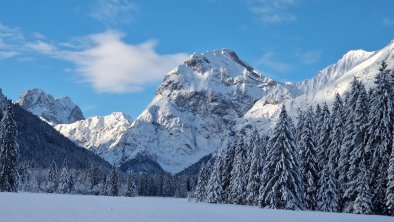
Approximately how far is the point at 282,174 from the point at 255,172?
813 inches

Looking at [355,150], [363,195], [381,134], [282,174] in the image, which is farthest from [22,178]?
[381,134]

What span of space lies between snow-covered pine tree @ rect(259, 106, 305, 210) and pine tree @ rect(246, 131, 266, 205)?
17080 mm

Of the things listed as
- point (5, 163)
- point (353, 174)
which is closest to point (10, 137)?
point (5, 163)

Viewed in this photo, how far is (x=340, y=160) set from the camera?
5431 centimetres

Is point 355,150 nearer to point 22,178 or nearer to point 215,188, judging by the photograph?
point 215,188

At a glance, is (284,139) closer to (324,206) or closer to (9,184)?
(324,206)

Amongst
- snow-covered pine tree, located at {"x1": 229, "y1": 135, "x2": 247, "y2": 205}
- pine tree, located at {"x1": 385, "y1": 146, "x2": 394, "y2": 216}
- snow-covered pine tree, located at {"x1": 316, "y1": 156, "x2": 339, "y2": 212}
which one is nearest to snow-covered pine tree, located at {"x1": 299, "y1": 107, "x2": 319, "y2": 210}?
snow-covered pine tree, located at {"x1": 316, "y1": 156, "x2": 339, "y2": 212}

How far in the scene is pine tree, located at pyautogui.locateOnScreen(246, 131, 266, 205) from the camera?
239 ft

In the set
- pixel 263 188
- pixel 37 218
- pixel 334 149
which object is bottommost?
pixel 37 218

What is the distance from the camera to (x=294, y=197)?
53.0 m

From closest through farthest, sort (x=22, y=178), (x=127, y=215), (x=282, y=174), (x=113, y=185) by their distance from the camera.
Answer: (x=127, y=215)
(x=282, y=174)
(x=22, y=178)
(x=113, y=185)

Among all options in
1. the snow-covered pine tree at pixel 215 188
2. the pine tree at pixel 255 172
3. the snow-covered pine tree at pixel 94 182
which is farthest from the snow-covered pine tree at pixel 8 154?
the snow-covered pine tree at pixel 94 182

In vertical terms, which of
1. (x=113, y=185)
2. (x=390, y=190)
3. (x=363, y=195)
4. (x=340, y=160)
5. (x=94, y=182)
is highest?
(x=94, y=182)

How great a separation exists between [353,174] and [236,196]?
31710mm
